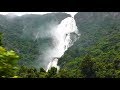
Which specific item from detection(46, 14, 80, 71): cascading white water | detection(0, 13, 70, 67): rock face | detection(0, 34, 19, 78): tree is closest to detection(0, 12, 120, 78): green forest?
detection(0, 13, 70, 67): rock face

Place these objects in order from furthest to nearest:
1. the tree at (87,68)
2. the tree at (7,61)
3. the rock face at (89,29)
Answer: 1. the rock face at (89,29)
2. the tree at (87,68)
3. the tree at (7,61)

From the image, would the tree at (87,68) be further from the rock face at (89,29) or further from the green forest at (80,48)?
the rock face at (89,29)

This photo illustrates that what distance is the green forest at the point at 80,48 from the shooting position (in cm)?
2428

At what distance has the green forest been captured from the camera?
24.3 meters

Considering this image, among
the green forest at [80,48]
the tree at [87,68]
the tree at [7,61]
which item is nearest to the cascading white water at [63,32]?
the green forest at [80,48]

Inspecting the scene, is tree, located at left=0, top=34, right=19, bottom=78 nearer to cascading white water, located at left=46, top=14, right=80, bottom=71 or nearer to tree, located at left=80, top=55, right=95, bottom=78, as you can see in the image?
tree, located at left=80, top=55, right=95, bottom=78

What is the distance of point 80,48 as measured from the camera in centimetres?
4103

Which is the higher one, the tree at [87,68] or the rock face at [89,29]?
the rock face at [89,29]

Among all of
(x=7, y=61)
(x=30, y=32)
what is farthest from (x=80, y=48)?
(x=7, y=61)

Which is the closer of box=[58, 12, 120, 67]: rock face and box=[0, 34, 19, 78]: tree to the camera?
box=[0, 34, 19, 78]: tree

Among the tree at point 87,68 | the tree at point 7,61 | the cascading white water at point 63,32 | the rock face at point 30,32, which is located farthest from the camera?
the cascading white water at point 63,32

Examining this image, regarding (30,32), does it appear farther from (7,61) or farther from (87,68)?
(7,61)
